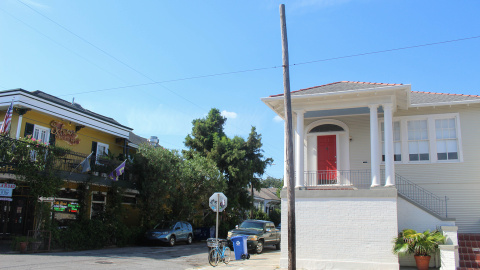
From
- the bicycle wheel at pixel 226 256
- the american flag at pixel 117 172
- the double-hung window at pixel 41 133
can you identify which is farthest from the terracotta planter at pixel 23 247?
the bicycle wheel at pixel 226 256

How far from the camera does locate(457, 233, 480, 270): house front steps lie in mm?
12057

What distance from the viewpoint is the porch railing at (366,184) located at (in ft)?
49.4

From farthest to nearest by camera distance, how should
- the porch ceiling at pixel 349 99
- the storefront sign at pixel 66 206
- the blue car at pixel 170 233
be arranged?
1. the blue car at pixel 170 233
2. the storefront sign at pixel 66 206
3. the porch ceiling at pixel 349 99

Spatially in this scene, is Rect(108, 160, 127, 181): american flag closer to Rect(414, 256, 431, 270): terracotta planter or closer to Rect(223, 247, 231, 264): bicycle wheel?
Rect(223, 247, 231, 264): bicycle wheel

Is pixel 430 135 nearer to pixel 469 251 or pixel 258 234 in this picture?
pixel 469 251

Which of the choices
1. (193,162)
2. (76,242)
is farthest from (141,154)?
(76,242)

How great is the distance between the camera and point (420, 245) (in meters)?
12.2

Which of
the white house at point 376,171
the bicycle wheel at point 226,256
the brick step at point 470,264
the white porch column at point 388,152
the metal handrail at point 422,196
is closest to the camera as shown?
the brick step at point 470,264

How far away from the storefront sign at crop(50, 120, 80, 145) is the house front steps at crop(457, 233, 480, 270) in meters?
19.9

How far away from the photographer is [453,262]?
11469mm

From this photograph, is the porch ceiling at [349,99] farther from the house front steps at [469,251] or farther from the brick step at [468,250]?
the brick step at [468,250]

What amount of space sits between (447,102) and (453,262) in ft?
21.2

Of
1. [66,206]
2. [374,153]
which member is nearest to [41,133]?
[66,206]

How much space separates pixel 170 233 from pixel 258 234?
5.84 metres
